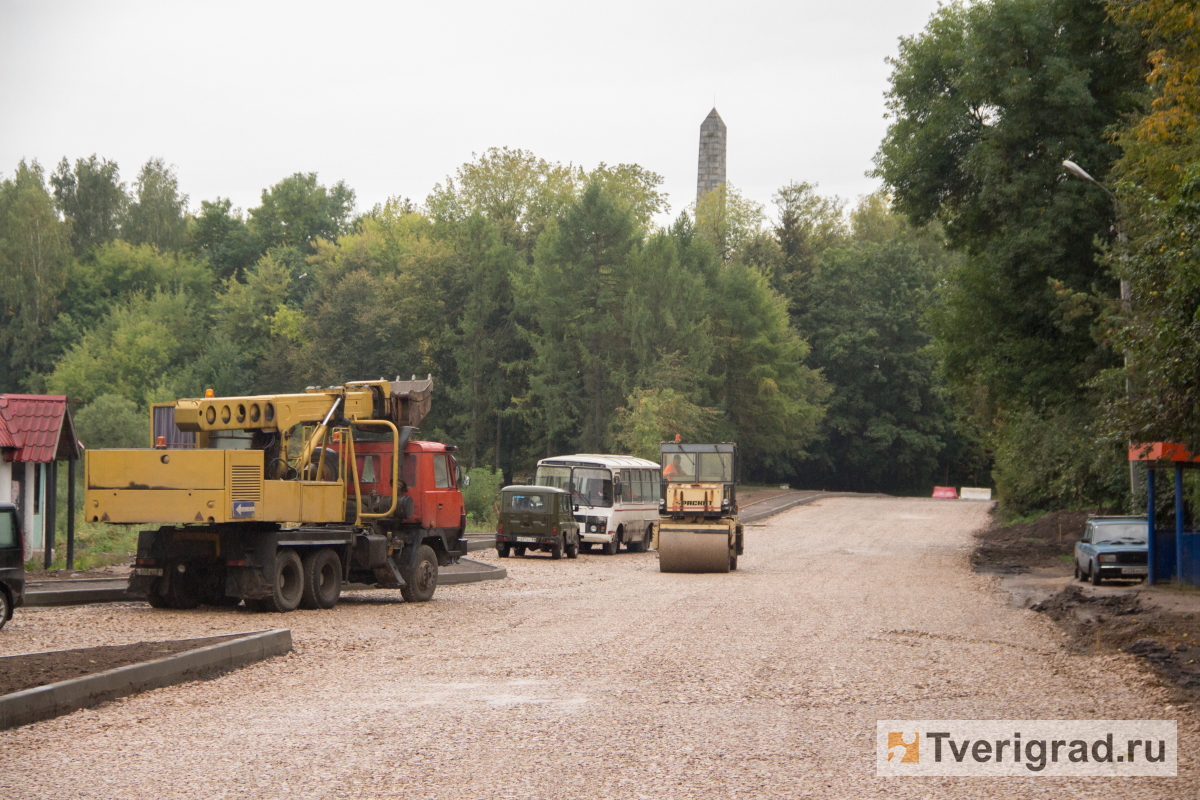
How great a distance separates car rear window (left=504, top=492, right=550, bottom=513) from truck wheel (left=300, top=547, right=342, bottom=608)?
515 inches

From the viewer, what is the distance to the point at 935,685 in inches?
452

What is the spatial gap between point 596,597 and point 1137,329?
1021 centimetres

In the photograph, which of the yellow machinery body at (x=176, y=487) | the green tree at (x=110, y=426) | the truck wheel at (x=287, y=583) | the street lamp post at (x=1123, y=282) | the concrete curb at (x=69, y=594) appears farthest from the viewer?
the green tree at (x=110, y=426)

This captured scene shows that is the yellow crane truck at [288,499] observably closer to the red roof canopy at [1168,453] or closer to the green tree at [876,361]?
the red roof canopy at [1168,453]

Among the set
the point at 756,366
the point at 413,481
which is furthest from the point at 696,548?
the point at 756,366

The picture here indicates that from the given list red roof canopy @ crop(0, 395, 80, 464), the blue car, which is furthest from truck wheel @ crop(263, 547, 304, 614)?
the blue car

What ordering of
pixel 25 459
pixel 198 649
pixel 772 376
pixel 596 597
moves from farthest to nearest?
pixel 772 376 < pixel 25 459 < pixel 596 597 < pixel 198 649

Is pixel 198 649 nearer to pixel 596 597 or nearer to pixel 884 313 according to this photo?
pixel 596 597

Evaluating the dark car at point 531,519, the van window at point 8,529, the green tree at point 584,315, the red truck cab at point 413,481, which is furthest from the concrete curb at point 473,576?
the green tree at point 584,315

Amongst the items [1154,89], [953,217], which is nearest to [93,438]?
[953,217]

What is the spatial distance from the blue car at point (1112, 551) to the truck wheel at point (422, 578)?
516 inches

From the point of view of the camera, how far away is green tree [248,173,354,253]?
332 feet

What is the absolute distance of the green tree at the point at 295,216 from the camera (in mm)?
101125

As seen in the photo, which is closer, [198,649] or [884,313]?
[198,649]
